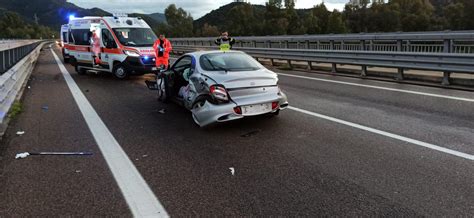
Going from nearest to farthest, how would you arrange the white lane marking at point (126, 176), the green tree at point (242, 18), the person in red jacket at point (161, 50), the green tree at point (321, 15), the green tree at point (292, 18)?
1. the white lane marking at point (126, 176)
2. the person in red jacket at point (161, 50)
3. the green tree at point (292, 18)
4. the green tree at point (321, 15)
5. the green tree at point (242, 18)

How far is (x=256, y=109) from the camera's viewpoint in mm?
6473

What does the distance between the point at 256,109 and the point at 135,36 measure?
9.78 m

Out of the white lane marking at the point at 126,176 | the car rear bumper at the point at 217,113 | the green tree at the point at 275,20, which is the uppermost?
the green tree at the point at 275,20

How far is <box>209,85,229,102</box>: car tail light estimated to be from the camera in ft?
20.8

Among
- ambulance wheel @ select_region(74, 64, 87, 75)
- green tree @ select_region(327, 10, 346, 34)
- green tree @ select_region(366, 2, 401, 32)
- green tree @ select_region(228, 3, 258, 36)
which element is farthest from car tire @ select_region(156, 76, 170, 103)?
green tree @ select_region(228, 3, 258, 36)

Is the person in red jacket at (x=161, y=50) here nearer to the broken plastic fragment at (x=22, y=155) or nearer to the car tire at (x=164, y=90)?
the car tire at (x=164, y=90)

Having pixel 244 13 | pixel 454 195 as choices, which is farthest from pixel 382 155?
pixel 244 13

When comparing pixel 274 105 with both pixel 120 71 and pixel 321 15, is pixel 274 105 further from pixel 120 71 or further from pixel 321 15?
pixel 321 15

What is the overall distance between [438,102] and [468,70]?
6.82 feet

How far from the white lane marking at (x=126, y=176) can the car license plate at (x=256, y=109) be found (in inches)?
79.8

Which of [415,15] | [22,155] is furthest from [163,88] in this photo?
[415,15]

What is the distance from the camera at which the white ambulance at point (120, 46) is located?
557 inches

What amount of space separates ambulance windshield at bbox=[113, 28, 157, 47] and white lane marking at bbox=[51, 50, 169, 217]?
7261 millimetres

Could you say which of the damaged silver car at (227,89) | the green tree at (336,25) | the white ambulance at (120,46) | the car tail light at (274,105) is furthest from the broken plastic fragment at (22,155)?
the green tree at (336,25)
